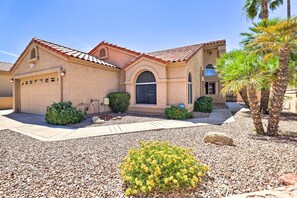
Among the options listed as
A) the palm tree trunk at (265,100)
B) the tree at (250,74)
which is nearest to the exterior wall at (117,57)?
the tree at (250,74)

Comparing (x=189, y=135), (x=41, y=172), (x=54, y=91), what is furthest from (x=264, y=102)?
(x=54, y=91)

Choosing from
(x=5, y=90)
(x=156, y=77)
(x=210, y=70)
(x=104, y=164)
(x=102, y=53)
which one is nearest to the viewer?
(x=104, y=164)

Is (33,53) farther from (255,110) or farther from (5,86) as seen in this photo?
(255,110)

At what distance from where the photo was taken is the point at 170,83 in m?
12.5

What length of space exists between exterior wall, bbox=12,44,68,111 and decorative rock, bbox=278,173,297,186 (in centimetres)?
1153

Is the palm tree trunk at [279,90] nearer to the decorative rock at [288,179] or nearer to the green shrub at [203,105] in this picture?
the decorative rock at [288,179]

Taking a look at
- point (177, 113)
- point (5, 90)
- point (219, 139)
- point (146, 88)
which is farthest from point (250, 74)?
point (5, 90)

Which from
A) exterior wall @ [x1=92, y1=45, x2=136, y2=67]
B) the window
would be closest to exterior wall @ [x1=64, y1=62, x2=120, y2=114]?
exterior wall @ [x1=92, y1=45, x2=136, y2=67]

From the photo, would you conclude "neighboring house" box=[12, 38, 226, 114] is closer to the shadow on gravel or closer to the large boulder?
the shadow on gravel

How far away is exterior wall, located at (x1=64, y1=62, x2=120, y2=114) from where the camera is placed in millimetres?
11047

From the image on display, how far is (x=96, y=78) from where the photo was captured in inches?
507

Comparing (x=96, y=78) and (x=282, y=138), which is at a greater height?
(x=96, y=78)

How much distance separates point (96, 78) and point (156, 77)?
4.87 meters

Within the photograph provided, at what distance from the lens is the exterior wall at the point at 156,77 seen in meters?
12.4
